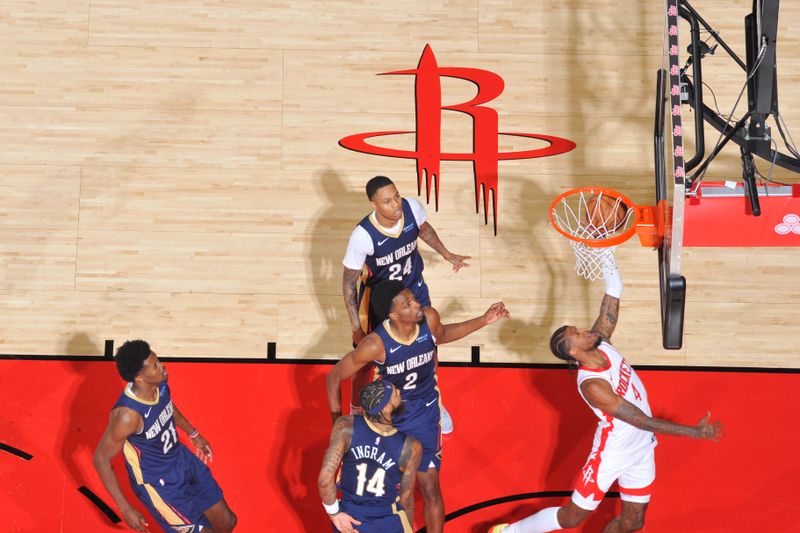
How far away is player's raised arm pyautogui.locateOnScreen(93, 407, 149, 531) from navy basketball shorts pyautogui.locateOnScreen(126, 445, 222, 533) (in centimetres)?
22

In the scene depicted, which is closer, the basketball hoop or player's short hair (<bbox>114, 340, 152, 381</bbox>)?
player's short hair (<bbox>114, 340, 152, 381</bbox>)

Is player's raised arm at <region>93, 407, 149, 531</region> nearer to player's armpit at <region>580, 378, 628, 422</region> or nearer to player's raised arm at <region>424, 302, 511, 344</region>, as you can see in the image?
player's raised arm at <region>424, 302, 511, 344</region>

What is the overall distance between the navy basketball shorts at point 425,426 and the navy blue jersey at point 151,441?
4.85 feet

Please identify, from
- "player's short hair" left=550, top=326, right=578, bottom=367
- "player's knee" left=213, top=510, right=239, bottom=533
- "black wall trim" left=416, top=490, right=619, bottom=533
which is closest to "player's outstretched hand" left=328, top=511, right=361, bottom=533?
"player's knee" left=213, top=510, right=239, bottom=533

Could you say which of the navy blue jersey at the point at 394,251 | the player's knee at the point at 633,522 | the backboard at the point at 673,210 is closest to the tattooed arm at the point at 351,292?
the navy blue jersey at the point at 394,251

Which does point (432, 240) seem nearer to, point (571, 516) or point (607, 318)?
point (607, 318)

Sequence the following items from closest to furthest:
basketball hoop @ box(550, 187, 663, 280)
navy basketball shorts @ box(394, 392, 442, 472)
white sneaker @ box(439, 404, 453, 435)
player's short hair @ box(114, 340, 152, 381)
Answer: player's short hair @ box(114, 340, 152, 381) → navy basketball shorts @ box(394, 392, 442, 472) → basketball hoop @ box(550, 187, 663, 280) → white sneaker @ box(439, 404, 453, 435)

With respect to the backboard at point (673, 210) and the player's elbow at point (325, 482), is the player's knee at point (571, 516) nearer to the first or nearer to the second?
the backboard at point (673, 210)

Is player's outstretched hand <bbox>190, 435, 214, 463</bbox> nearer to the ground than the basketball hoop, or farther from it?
nearer to the ground

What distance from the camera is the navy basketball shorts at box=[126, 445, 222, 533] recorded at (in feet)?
18.7

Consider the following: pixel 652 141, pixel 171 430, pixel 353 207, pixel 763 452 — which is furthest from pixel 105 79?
pixel 763 452

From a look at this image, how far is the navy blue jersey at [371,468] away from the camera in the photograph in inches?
205

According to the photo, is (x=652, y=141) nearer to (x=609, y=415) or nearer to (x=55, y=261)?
(x=609, y=415)

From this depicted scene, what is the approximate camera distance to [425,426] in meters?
5.93
